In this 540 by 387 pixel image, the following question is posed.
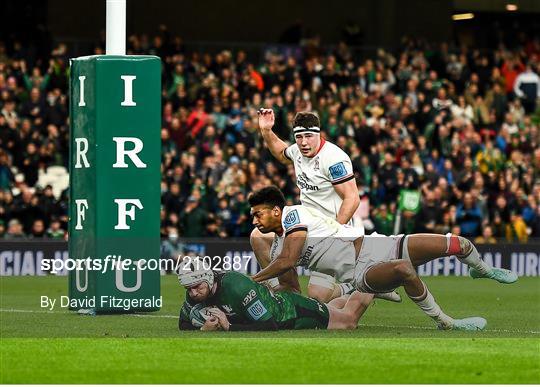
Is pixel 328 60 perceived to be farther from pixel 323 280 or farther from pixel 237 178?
pixel 323 280

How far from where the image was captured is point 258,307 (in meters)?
13.8

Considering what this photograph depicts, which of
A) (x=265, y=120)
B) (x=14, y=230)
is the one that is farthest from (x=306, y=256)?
(x=14, y=230)

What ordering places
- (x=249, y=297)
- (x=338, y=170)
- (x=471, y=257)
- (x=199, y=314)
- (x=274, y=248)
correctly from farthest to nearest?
(x=338, y=170) → (x=471, y=257) → (x=274, y=248) → (x=199, y=314) → (x=249, y=297)

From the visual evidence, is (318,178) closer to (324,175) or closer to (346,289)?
(324,175)

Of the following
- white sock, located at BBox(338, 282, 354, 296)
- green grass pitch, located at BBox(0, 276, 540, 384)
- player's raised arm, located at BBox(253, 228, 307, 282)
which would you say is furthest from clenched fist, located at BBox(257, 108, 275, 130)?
white sock, located at BBox(338, 282, 354, 296)

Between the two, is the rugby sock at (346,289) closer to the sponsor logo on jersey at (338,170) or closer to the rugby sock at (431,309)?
the rugby sock at (431,309)

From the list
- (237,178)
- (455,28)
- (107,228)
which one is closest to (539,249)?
(237,178)

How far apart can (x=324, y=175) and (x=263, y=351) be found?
10.0 ft

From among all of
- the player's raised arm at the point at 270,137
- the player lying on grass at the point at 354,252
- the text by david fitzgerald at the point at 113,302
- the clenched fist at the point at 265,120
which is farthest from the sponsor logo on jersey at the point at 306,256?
the text by david fitzgerald at the point at 113,302

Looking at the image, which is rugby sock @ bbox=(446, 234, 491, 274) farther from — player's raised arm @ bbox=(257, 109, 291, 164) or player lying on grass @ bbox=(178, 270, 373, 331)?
player's raised arm @ bbox=(257, 109, 291, 164)

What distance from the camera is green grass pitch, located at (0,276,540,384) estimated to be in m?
10.9

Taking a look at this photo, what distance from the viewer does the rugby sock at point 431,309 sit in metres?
14.4

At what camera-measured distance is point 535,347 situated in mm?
12984

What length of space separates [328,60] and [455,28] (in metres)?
9.23
